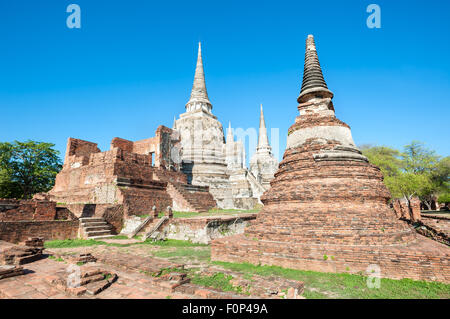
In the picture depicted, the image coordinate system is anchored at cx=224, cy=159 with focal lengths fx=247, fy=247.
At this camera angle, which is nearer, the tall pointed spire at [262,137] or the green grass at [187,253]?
the green grass at [187,253]

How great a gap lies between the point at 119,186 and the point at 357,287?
1253cm

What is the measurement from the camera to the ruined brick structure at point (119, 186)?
1306cm

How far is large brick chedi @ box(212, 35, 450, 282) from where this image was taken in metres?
5.14

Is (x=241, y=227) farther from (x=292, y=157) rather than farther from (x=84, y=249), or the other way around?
(x=84, y=249)

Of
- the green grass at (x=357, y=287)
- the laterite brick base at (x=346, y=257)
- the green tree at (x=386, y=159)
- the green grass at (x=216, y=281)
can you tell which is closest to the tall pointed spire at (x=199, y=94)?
the green tree at (x=386, y=159)

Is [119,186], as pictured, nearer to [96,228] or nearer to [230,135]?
[96,228]

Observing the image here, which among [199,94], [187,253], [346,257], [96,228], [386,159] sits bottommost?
[187,253]

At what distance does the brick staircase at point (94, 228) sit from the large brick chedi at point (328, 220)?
721cm

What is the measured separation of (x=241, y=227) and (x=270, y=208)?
5.09m

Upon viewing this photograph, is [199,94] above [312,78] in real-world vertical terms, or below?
above

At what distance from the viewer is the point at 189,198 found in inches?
644

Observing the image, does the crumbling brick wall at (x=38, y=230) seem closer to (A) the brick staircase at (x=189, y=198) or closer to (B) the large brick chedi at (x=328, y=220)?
(A) the brick staircase at (x=189, y=198)

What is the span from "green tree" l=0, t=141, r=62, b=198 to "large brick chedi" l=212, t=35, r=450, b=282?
86.1 ft

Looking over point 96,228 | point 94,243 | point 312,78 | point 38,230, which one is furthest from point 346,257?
point 38,230
